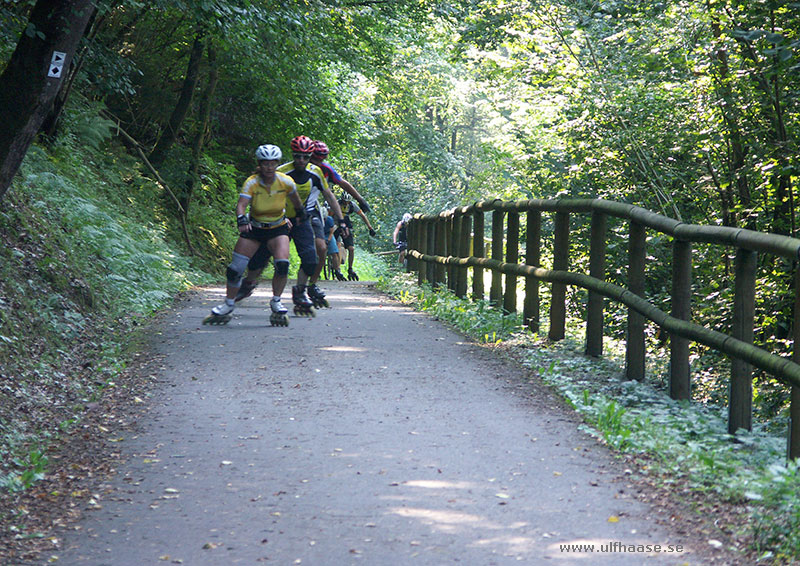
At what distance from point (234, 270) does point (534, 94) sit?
767cm

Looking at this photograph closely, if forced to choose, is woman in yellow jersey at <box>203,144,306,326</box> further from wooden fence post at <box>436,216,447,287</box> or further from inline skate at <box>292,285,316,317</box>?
wooden fence post at <box>436,216,447,287</box>

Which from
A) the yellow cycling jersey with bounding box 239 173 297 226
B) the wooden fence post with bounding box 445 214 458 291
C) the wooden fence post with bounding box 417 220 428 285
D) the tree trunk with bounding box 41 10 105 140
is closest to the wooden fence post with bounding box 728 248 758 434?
the yellow cycling jersey with bounding box 239 173 297 226

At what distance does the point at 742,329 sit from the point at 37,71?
5.10m

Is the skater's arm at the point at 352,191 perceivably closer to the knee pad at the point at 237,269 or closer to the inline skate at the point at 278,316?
the knee pad at the point at 237,269

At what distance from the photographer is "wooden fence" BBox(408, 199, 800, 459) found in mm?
5805

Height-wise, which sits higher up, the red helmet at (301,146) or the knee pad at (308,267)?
the red helmet at (301,146)

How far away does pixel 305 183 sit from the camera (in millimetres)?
12312

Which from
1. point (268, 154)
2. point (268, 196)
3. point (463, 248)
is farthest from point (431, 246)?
point (268, 154)

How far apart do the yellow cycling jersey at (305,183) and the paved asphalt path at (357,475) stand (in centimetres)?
375

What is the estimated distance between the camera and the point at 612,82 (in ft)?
46.2

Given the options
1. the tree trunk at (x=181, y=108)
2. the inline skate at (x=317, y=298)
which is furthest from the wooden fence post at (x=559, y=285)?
the tree trunk at (x=181, y=108)

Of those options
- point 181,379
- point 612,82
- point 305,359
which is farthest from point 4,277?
point 612,82

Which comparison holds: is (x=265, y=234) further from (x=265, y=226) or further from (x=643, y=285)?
(x=643, y=285)

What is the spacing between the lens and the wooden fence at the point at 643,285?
580cm
